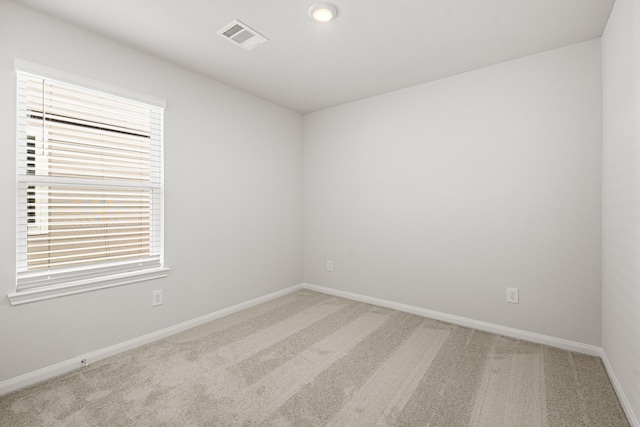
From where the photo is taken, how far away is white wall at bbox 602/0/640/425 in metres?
1.53

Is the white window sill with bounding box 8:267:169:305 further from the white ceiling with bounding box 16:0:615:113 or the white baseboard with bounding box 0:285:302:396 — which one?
the white ceiling with bounding box 16:0:615:113

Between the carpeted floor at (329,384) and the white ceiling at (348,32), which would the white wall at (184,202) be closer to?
the white ceiling at (348,32)

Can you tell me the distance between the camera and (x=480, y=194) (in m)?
2.77

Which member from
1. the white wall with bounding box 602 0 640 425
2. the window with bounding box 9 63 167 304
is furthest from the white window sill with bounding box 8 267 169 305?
the white wall with bounding box 602 0 640 425

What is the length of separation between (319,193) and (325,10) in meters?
2.32

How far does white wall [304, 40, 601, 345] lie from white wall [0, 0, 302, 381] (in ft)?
2.31

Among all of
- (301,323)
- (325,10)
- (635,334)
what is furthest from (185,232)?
(635,334)

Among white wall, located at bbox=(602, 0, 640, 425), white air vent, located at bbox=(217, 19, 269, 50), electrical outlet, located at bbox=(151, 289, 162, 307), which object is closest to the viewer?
white wall, located at bbox=(602, 0, 640, 425)

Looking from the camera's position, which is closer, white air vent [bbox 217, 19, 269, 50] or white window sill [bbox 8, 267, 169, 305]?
white window sill [bbox 8, 267, 169, 305]

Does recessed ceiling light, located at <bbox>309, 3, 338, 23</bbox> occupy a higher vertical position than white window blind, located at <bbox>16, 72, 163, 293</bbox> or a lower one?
higher

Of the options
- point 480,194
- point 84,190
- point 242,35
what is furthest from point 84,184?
point 480,194

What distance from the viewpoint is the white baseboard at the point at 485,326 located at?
2314 mm

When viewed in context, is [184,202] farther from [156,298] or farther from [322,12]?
[322,12]

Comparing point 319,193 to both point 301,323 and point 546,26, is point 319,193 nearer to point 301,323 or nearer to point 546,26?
point 301,323
